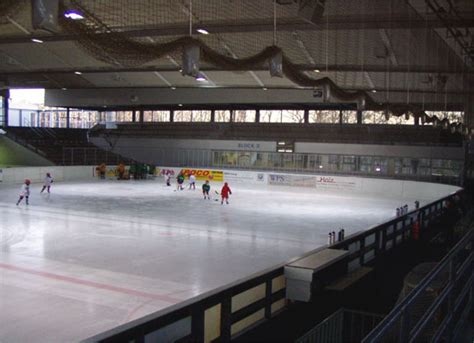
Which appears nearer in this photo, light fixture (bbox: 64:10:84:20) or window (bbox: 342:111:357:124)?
light fixture (bbox: 64:10:84:20)

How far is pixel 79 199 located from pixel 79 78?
682 inches

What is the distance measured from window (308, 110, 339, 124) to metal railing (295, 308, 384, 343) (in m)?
39.9

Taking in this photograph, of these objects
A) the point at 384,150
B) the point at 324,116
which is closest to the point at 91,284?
the point at 384,150

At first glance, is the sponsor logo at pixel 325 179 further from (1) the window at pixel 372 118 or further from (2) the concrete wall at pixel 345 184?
(1) the window at pixel 372 118

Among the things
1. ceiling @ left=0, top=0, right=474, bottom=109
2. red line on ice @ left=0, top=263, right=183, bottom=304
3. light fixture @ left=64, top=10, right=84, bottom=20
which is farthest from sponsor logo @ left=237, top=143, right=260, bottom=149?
light fixture @ left=64, top=10, right=84, bottom=20

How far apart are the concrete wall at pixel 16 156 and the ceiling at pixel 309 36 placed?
11244 mm

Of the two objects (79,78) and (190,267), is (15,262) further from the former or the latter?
(79,78)

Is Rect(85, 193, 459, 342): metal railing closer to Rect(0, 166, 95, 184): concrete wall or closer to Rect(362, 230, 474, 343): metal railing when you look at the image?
Rect(362, 230, 474, 343): metal railing

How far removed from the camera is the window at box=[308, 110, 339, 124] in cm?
4591

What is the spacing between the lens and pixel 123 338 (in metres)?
3.70

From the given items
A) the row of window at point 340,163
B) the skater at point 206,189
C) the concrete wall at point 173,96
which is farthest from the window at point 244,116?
the skater at point 206,189

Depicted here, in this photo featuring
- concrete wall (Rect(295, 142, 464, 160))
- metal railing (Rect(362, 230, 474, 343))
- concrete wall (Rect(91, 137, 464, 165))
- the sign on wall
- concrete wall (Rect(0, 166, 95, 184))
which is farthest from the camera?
concrete wall (Rect(91, 137, 464, 165))

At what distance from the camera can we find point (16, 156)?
4378cm

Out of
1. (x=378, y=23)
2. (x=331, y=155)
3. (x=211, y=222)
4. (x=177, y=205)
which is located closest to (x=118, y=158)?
(x=331, y=155)
